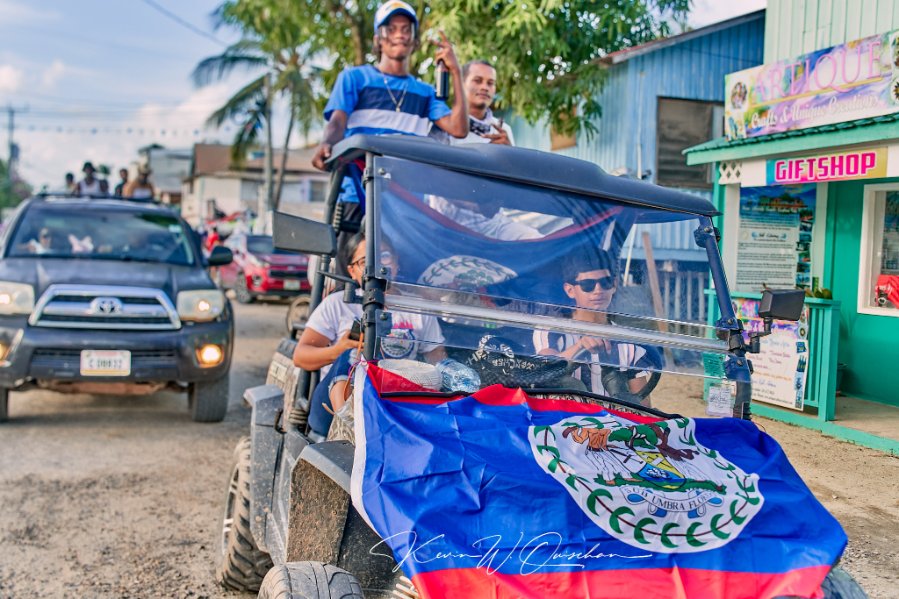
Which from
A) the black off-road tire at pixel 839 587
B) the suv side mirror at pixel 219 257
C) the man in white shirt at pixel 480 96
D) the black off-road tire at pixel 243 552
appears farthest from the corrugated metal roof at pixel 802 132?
the black off-road tire at pixel 243 552

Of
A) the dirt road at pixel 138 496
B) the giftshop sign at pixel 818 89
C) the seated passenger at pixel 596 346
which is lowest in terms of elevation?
the dirt road at pixel 138 496

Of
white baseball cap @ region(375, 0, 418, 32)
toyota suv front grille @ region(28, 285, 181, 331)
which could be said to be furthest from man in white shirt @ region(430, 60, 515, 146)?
toyota suv front grille @ region(28, 285, 181, 331)

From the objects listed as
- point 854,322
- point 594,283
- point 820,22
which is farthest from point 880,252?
point 594,283

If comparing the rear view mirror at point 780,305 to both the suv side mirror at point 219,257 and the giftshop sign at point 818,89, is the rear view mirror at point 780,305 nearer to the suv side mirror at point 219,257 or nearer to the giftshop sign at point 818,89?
the giftshop sign at point 818,89

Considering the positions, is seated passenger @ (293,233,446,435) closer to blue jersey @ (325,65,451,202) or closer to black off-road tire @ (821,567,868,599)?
blue jersey @ (325,65,451,202)

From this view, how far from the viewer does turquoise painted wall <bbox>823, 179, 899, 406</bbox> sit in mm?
8828

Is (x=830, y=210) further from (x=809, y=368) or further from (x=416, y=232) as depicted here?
(x=416, y=232)

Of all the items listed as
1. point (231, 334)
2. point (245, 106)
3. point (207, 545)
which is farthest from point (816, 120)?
point (245, 106)

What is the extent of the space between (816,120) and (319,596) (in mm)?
6942

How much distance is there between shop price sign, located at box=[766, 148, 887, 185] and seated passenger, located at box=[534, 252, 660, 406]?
16.9 feet

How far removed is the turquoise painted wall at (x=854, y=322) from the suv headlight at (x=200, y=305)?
6.15 metres

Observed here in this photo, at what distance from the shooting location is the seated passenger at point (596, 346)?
3066 millimetres

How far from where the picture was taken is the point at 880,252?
8.84 metres

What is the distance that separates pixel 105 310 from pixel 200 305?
2.61 feet
